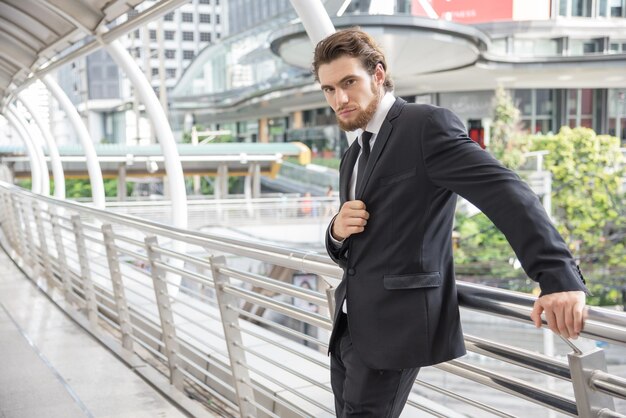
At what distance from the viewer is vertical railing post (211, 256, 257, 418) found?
3.06 m

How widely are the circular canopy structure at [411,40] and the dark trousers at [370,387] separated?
23.2m

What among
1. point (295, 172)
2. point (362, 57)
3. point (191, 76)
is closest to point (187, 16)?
point (191, 76)

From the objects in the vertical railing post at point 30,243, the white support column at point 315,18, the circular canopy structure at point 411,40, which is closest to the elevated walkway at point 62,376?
the vertical railing post at point 30,243

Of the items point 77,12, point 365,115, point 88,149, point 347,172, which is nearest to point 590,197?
point 88,149

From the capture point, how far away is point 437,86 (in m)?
37.0

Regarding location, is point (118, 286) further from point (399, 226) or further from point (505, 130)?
point (505, 130)

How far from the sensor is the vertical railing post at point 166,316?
3.82 metres

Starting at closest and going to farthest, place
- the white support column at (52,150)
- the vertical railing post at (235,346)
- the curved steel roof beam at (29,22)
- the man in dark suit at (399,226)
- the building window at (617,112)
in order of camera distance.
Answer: the man in dark suit at (399,226) → the vertical railing post at (235,346) → the curved steel roof beam at (29,22) → the white support column at (52,150) → the building window at (617,112)

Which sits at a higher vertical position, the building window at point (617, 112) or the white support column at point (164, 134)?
the building window at point (617, 112)

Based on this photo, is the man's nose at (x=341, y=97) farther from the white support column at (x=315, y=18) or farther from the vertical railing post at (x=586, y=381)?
the white support column at (x=315, y=18)

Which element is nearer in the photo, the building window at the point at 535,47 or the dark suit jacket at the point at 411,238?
the dark suit jacket at the point at 411,238

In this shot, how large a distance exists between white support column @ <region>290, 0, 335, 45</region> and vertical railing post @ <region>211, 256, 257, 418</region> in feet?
3.77

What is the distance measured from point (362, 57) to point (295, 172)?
36.2 meters

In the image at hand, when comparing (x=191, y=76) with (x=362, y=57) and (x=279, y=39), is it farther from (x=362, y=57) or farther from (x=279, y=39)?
(x=362, y=57)
